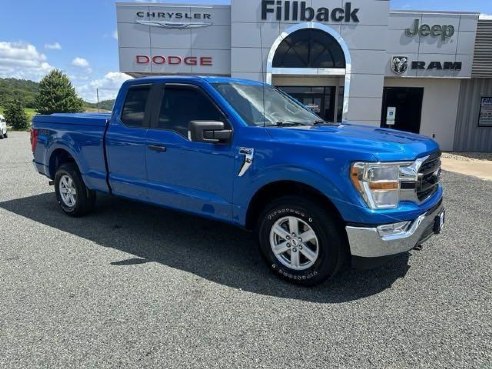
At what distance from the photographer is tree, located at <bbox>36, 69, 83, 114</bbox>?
42.5m

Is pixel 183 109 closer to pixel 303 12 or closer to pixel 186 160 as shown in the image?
pixel 186 160

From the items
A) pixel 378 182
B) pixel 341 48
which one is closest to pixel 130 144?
pixel 378 182

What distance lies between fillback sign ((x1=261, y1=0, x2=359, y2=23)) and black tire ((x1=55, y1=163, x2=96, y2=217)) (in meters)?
12.4

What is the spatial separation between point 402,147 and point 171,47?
14946 mm

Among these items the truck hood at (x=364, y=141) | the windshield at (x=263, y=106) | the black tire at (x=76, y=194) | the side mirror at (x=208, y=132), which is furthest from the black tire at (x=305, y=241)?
the black tire at (x=76, y=194)

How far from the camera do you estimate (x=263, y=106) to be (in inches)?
175

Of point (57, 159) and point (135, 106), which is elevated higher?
point (135, 106)

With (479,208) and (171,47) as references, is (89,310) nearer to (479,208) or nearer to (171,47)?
(479,208)

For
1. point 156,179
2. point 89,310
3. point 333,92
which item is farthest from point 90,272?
point 333,92

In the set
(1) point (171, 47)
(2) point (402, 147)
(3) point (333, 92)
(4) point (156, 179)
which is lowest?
(4) point (156, 179)

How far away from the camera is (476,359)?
2709mm

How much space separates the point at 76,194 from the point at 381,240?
4461mm

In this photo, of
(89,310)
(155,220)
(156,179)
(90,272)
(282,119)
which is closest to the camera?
(89,310)

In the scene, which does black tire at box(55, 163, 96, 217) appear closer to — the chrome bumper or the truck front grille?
the chrome bumper
